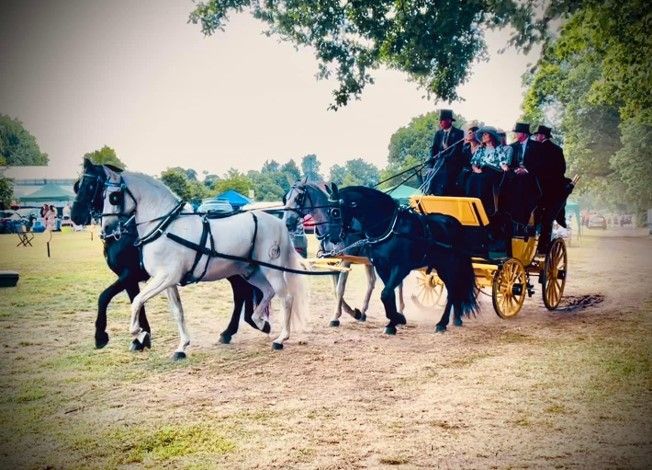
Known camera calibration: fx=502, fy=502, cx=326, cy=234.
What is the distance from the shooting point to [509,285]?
30.8ft

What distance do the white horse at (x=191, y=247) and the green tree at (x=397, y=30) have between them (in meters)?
6.29

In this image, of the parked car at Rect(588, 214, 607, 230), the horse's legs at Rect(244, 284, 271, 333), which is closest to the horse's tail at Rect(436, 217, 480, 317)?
the horse's legs at Rect(244, 284, 271, 333)

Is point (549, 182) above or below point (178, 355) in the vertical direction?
above

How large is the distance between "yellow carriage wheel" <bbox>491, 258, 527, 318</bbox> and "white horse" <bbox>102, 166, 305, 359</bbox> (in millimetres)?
3653

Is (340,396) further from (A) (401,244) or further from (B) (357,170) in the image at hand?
(B) (357,170)

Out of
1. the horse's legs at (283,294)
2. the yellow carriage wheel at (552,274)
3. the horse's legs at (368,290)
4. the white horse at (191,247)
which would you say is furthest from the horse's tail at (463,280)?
the horse's legs at (283,294)

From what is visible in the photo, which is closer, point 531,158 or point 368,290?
point 531,158

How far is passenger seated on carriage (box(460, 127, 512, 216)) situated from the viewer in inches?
361

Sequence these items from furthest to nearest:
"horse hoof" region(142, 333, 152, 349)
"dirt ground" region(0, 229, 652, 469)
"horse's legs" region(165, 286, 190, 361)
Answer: "horse hoof" region(142, 333, 152, 349)
"horse's legs" region(165, 286, 190, 361)
"dirt ground" region(0, 229, 652, 469)

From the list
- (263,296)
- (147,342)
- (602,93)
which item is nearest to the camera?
(147,342)

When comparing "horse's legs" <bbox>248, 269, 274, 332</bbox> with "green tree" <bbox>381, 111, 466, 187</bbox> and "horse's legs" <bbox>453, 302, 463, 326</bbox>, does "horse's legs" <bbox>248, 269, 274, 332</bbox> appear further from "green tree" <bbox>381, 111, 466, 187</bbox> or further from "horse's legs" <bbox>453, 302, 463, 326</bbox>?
"green tree" <bbox>381, 111, 466, 187</bbox>

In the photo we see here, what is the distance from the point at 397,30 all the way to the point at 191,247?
789cm

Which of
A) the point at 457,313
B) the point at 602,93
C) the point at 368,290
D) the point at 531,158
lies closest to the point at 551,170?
the point at 531,158

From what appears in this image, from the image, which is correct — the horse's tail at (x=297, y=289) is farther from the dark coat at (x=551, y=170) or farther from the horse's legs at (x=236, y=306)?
the dark coat at (x=551, y=170)
